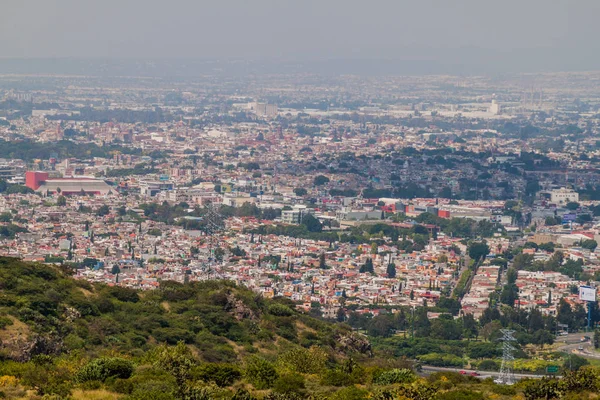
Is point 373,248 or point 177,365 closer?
point 177,365

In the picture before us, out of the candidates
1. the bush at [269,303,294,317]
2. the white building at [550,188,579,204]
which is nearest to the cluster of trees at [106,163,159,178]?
the white building at [550,188,579,204]

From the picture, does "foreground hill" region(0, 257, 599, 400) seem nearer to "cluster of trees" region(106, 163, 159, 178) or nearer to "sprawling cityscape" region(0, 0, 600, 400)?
"sprawling cityscape" region(0, 0, 600, 400)

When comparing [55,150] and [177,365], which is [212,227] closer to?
[177,365]

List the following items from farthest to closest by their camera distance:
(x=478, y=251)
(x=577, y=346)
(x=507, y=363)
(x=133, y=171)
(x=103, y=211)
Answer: (x=133, y=171), (x=103, y=211), (x=478, y=251), (x=577, y=346), (x=507, y=363)

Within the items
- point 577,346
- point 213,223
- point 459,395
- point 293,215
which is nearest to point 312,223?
point 293,215

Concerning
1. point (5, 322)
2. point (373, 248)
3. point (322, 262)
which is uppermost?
point (5, 322)

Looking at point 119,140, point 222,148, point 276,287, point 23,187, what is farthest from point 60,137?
point 276,287

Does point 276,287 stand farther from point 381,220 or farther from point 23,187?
point 23,187
